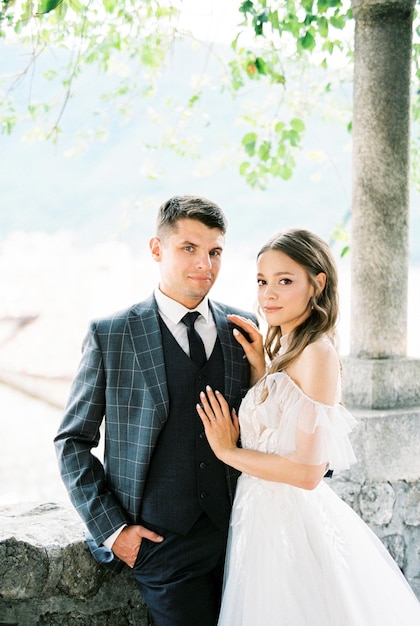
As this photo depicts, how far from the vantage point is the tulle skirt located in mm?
1744

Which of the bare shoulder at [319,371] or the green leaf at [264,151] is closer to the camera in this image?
the bare shoulder at [319,371]

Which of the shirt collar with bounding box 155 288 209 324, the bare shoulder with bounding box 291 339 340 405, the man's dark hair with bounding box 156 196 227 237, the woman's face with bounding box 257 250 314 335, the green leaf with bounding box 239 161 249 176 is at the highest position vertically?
the green leaf with bounding box 239 161 249 176

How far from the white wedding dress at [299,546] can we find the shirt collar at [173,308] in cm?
28

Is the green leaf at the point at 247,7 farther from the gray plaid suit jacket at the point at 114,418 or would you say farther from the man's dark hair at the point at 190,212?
the gray plaid suit jacket at the point at 114,418

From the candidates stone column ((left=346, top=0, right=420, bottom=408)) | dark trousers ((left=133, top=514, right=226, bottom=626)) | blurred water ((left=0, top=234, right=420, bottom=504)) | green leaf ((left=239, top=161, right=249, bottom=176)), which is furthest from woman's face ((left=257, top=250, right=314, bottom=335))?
blurred water ((left=0, top=234, right=420, bottom=504))

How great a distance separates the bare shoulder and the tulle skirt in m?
0.31

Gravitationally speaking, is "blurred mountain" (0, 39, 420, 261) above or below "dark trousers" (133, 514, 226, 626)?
above

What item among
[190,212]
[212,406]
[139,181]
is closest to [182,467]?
[212,406]

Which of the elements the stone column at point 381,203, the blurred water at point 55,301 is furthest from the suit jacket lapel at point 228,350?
the blurred water at point 55,301

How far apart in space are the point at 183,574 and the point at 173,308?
72 cm

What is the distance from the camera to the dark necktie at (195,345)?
193 centimetres

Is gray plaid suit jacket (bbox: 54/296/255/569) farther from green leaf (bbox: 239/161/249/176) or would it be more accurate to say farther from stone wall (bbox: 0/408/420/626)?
green leaf (bbox: 239/161/249/176)

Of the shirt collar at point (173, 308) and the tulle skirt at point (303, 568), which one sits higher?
the shirt collar at point (173, 308)

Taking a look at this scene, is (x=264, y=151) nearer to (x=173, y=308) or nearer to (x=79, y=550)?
(x=173, y=308)
